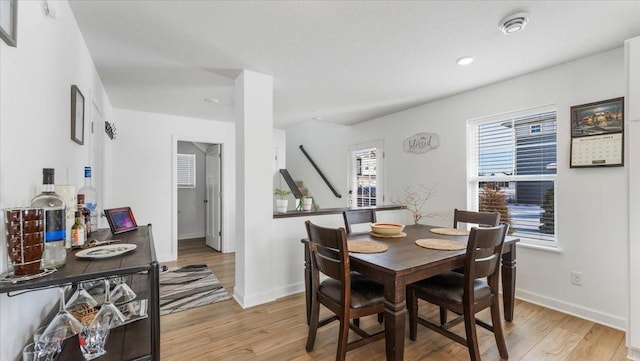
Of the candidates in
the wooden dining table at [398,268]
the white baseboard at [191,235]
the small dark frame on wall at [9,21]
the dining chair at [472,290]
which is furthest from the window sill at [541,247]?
the white baseboard at [191,235]

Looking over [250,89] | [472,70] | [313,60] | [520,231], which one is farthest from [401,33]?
[520,231]

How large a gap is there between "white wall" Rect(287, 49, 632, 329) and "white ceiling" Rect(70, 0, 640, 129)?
177 millimetres

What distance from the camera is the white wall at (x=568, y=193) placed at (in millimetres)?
2332

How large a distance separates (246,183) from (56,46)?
1619 millimetres

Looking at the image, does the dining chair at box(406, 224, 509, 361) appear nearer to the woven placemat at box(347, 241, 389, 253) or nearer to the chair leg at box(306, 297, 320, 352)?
the woven placemat at box(347, 241, 389, 253)

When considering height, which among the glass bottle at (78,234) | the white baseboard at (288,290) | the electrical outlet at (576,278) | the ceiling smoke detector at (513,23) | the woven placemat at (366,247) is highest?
the ceiling smoke detector at (513,23)

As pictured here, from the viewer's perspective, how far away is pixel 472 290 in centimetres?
176

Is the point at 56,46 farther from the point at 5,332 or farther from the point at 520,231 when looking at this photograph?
the point at 520,231

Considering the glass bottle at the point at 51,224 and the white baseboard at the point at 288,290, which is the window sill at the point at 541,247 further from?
the glass bottle at the point at 51,224

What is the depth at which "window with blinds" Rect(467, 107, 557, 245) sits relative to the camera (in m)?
2.79

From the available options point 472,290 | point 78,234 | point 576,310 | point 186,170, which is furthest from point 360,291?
point 186,170

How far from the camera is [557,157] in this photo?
2.67 meters

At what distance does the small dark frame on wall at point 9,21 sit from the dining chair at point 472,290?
2235 mm

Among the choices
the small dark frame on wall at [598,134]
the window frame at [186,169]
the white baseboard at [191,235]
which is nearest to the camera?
the small dark frame on wall at [598,134]
